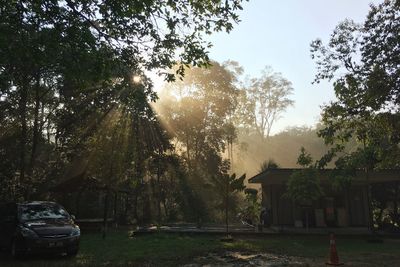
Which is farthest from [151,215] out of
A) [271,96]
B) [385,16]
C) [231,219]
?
[271,96]

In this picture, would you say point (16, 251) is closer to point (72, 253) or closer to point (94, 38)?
point (72, 253)

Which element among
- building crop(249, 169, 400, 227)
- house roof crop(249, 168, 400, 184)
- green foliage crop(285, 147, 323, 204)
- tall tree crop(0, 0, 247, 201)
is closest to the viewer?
tall tree crop(0, 0, 247, 201)

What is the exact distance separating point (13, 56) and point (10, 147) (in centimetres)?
2217

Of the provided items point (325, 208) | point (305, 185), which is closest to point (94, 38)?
point (305, 185)

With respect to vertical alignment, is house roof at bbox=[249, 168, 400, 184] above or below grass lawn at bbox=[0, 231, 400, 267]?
above

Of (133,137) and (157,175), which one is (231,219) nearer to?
(157,175)

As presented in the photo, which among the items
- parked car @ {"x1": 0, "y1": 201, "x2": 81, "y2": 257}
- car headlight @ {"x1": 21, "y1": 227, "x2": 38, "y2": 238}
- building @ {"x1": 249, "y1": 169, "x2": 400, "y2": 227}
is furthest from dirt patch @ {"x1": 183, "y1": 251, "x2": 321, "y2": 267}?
building @ {"x1": 249, "y1": 169, "x2": 400, "y2": 227}

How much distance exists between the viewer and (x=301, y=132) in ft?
320

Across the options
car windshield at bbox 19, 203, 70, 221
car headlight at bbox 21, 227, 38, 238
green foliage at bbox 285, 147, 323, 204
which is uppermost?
green foliage at bbox 285, 147, 323, 204

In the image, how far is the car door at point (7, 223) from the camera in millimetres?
13047

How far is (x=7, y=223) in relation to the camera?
13.5m

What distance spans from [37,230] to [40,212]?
1.25 m

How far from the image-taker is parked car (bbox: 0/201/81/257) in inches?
482

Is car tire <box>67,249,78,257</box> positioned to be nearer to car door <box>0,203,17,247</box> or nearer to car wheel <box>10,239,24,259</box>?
car wheel <box>10,239,24,259</box>
